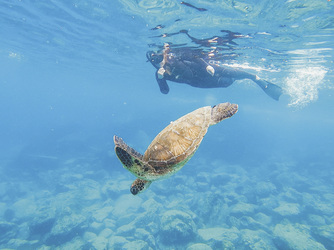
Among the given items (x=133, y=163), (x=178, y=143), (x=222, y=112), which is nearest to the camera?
(x=133, y=163)

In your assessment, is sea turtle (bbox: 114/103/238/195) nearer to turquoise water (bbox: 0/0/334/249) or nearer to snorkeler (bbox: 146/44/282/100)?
snorkeler (bbox: 146/44/282/100)

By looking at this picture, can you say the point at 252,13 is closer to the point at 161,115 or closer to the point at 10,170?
the point at 10,170

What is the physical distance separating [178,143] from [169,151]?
0.83 ft

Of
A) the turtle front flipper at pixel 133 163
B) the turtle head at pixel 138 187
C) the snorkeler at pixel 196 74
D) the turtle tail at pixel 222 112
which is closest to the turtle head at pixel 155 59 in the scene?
the snorkeler at pixel 196 74

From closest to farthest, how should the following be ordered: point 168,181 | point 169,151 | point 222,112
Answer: point 169,151, point 222,112, point 168,181

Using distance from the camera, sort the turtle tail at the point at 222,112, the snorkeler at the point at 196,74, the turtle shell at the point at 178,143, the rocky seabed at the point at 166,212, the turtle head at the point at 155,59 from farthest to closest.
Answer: the turtle head at the point at 155,59, the rocky seabed at the point at 166,212, the snorkeler at the point at 196,74, the turtle tail at the point at 222,112, the turtle shell at the point at 178,143

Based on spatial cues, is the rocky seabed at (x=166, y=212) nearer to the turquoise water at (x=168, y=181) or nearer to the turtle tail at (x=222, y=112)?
the turquoise water at (x=168, y=181)

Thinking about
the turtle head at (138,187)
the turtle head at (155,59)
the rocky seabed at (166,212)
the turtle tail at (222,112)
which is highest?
the turtle tail at (222,112)

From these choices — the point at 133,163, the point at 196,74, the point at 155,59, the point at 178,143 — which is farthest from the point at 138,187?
the point at 155,59

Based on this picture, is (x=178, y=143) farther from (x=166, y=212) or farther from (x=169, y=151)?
(x=166, y=212)

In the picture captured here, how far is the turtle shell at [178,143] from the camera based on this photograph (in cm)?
314

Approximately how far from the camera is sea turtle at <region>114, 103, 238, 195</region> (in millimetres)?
2898

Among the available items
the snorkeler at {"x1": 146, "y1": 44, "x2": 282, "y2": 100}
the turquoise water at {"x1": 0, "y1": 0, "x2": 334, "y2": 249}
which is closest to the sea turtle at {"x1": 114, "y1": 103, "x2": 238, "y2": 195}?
the snorkeler at {"x1": 146, "y1": 44, "x2": 282, "y2": 100}

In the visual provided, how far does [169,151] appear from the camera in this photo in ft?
10.6
